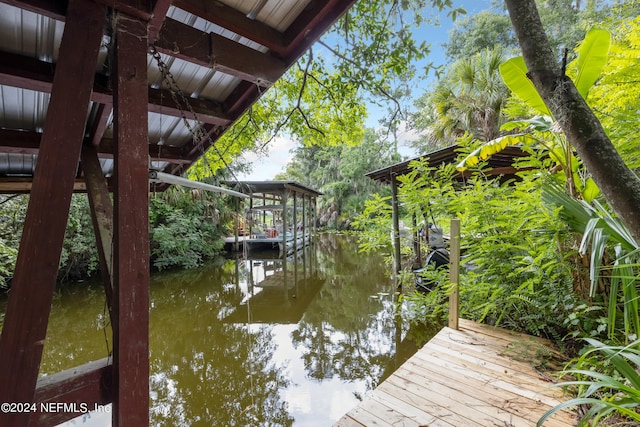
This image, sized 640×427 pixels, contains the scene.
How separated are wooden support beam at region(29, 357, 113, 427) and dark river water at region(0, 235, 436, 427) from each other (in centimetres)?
16

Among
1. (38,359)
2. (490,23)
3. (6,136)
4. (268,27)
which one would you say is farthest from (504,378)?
(490,23)

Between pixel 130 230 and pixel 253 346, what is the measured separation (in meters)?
4.24

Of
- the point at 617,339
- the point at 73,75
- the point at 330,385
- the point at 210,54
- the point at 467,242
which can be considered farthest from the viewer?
the point at 330,385

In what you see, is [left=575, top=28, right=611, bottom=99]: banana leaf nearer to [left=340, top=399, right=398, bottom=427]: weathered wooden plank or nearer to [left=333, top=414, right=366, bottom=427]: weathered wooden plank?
[left=340, top=399, right=398, bottom=427]: weathered wooden plank

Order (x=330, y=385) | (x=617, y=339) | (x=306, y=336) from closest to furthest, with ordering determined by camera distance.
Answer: (x=617, y=339), (x=330, y=385), (x=306, y=336)

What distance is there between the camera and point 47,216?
2.89 feet

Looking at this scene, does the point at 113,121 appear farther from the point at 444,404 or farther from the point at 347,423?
the point at 444,404

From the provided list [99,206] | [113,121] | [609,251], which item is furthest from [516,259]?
[99,206]

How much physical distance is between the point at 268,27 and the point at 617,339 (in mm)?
3496

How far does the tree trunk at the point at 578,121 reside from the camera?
1078 mm

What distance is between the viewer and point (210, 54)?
4.88 feet

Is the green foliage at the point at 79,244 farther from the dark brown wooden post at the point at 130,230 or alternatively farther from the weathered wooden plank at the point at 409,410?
Result: the weathered wooden plank at the point at 409,410

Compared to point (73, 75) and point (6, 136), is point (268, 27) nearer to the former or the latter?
point (73, 75)

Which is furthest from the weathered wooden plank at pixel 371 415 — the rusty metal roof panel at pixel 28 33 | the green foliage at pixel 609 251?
the rusty metal roof panel at pixel 28 33
